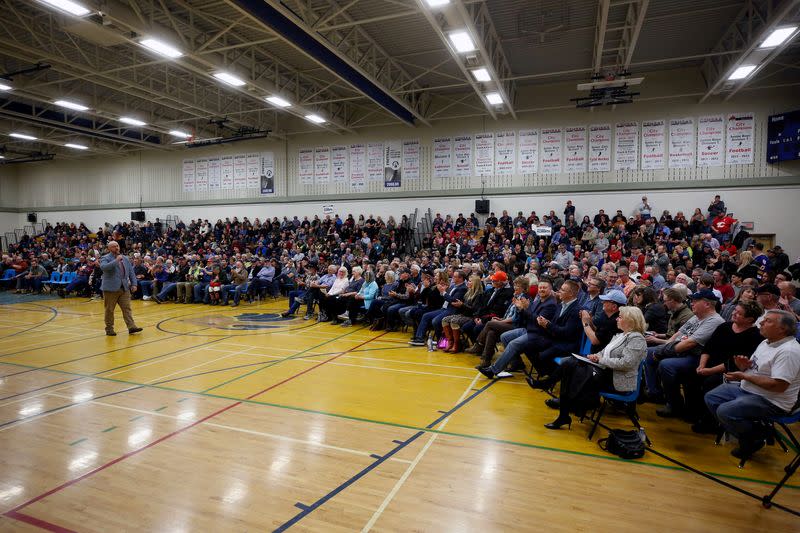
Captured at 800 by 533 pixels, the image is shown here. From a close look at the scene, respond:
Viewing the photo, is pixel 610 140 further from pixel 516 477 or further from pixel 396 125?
pixel 516 477

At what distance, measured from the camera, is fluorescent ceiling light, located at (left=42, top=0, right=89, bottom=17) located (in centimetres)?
862

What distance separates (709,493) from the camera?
3055mm

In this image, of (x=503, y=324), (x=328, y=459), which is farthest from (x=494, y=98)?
(x=328, y=459)

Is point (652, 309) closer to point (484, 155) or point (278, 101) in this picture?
point (484, 155)

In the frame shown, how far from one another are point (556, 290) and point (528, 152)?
10964mm

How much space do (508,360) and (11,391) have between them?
620 centimetres

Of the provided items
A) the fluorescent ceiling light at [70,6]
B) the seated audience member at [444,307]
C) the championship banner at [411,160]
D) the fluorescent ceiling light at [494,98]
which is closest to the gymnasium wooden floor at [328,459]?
the seated audience member at [444,307]

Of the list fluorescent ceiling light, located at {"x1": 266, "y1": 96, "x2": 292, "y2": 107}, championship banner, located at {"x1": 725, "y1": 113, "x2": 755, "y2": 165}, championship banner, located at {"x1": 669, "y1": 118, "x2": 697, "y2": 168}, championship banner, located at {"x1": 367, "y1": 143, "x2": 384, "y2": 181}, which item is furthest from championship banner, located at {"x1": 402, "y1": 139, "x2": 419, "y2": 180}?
championship banner, located at {"x1": 725, "y1": 113, "x2": 755, "y2": 165}

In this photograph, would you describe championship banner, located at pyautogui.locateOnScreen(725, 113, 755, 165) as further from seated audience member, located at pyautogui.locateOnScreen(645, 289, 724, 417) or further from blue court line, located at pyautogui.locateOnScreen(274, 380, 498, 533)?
blue court line, located at pyautogui.locateOnScreen(274, 380, 498, 533)

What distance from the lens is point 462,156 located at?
59.7ft

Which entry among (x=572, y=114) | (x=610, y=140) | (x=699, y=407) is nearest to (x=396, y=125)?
(x=572, y=114)

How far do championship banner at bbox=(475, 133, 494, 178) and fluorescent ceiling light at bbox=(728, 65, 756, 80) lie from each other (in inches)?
314

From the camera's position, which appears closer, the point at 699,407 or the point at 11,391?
the point at 699,407

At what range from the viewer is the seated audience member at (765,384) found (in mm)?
3221
